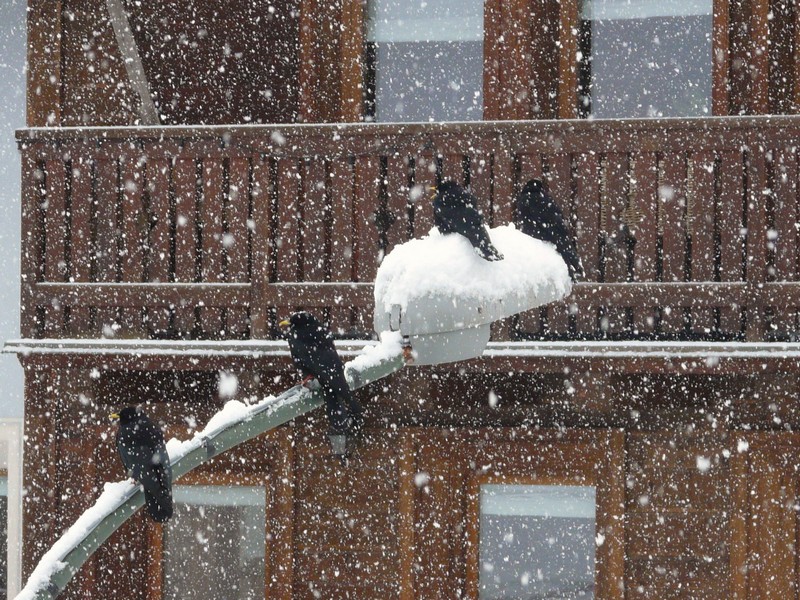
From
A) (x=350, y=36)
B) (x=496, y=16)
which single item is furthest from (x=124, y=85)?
(x=496, y=16)

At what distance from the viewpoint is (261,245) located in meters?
7.71

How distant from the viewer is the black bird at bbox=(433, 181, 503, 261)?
2.98 metres

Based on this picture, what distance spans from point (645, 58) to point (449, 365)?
2447 mm

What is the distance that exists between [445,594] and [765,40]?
4.02 meters

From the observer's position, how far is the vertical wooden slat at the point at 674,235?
7344mm

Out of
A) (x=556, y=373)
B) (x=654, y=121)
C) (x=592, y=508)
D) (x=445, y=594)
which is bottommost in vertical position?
(x=445, y=594)

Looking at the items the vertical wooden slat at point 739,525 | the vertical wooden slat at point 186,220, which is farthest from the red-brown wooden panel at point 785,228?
the vertical wooden slat at point 186,220

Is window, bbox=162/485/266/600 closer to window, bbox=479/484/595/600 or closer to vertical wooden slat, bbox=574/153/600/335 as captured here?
window, bbox=479/484/595/600

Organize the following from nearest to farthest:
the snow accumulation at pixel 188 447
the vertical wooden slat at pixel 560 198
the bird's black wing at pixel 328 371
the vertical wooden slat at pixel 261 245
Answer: the snow accumulation at pixel 188 447 → the bird's black wing at pixel 328 371 → the vertical wooden slat at pixel 560 198 → the vertical wooden slat at pixel 261 245

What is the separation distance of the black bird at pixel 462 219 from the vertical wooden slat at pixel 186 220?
2.78 m

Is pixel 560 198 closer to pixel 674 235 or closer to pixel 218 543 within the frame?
pixel 674 235

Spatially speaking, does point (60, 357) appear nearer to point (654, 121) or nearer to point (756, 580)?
point (654, 121)

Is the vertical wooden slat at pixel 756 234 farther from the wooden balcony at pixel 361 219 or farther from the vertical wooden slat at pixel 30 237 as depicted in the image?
the vertical wooden slat at pixel 30 237

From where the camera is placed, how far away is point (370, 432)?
8.02 metres
